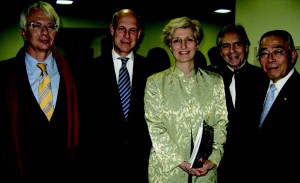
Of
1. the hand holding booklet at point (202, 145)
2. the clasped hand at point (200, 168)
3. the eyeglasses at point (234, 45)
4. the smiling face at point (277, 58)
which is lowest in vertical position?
the clasped hand at point (200, 168)

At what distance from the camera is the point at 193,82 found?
228cm

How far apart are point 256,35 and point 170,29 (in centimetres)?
241

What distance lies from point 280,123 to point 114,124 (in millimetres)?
1237

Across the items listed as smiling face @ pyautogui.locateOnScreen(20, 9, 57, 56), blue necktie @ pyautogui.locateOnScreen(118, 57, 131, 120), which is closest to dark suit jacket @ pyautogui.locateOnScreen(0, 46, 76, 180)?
smiling face @ pyautogui.locateOnScreen(20, 9, 57, 56)

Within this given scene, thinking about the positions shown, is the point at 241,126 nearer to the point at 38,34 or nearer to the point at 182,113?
the point at 182,113

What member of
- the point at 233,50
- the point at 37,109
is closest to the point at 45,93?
the point at 37,109

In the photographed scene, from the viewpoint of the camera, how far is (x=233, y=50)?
294 centimetres

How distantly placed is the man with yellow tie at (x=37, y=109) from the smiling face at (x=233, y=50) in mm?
1512

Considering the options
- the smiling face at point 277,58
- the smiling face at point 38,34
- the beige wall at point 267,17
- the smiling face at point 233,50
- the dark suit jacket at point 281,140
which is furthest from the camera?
the beige wall at point 267,17

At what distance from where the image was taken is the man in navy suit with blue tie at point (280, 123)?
75.9 inches

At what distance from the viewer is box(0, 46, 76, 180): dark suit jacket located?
88.0 inches

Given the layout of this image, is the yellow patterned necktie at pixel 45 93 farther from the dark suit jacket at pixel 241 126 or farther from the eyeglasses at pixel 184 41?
the dark suit jacket at pixel 241 126

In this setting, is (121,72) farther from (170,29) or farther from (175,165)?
(175,165)

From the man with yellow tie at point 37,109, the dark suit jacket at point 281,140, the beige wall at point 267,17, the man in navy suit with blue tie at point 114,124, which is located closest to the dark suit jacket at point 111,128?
the man in navy suit with blue tie at point 114,124
